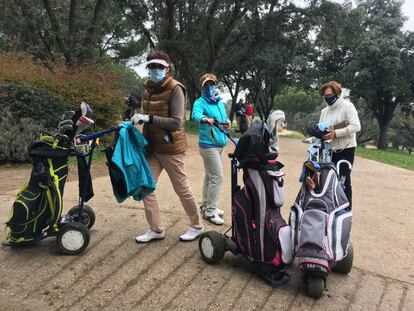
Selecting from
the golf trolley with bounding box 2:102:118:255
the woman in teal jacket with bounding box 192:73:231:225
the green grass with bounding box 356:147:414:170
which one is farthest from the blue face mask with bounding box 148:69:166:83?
the green grass with bounding box 356:147:414:170

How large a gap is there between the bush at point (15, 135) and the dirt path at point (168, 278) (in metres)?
3.96

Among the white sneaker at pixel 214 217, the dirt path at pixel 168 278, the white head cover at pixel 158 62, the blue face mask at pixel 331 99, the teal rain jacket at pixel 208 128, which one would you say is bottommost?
the dirt path at pixel 168 278

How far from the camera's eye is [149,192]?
3766mm

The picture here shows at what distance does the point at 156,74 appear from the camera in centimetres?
371

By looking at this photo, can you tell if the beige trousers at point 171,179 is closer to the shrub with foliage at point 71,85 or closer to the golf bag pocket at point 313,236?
the golf bag pocket at point 313,236

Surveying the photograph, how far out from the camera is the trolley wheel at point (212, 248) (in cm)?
351

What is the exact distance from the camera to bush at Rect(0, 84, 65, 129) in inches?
328

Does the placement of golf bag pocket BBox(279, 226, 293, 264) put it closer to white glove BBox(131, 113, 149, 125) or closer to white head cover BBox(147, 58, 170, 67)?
white glove BBox(131, 113, 149, 125)

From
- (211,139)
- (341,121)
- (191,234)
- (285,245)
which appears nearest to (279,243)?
(285,245)

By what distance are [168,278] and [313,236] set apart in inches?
49.8

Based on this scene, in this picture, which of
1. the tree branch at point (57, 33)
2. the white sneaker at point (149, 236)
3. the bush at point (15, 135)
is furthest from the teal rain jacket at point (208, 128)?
the tree branch at point (57, 33)

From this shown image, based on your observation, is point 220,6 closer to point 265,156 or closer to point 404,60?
point 404,60

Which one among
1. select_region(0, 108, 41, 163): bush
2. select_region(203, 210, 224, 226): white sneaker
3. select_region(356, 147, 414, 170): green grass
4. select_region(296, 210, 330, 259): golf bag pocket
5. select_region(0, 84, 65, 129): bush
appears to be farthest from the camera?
select_region(356, 147, 414, 170): green grass

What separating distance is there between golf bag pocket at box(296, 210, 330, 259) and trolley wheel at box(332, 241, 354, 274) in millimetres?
549
